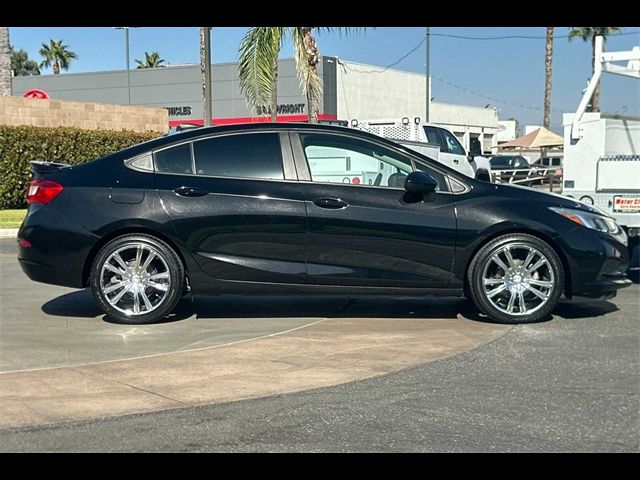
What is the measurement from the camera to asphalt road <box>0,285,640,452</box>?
3879 millimetres

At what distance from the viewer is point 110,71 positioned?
4503 centimetres

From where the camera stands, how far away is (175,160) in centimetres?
662

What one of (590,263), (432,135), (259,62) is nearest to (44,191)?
(590,263)

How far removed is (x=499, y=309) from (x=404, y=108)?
4151cm

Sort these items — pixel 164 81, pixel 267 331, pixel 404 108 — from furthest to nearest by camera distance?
pixel 404 108, pixel 164 81, pixel 267 331

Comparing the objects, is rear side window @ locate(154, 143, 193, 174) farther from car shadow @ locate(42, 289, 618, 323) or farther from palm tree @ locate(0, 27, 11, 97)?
palm tree @ locate(0, 27, 11, 97)

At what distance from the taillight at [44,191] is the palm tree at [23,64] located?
8773 cm

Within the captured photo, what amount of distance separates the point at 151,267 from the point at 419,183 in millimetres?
2442

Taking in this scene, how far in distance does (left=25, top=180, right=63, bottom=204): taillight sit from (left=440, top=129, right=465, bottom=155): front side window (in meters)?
12.4

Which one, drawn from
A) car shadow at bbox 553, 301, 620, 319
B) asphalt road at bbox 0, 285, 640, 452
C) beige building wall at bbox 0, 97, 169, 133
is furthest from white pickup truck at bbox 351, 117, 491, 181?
asphalt road at bbox 0, 285, 640, 452

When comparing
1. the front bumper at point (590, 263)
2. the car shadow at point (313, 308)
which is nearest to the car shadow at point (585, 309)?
the car shadow at point (313, 308)

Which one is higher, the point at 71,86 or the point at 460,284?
the point at 71,86
